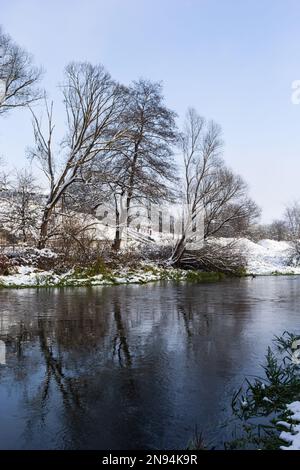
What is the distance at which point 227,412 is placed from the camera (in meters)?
5.26

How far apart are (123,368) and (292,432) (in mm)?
3263

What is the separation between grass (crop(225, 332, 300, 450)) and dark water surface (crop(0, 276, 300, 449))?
0.21m

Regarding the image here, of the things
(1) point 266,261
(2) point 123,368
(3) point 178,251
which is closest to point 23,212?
(3) point 178,251

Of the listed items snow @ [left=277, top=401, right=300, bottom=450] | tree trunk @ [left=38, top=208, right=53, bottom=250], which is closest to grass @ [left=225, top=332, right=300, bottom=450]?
snow @ [left=277, top=401, right=300, bottom=450]

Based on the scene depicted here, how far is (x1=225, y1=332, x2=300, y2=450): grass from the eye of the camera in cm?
439

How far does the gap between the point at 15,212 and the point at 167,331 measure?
16213 mm

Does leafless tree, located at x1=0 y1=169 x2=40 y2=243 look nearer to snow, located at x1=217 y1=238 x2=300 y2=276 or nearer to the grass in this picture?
snow, located at x1=217 y1=238 x2=300 y2=276

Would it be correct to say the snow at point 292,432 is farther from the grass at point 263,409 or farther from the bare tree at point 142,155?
the bare tree at point 142,155

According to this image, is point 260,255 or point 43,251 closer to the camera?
point 43,251

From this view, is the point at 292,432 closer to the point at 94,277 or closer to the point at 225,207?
the point at 94,277

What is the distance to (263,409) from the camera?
5402 millimetres

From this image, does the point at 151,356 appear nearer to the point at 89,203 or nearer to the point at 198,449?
the point at 198,449

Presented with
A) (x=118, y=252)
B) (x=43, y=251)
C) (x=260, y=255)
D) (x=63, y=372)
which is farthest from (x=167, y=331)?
(x=260, y=255)

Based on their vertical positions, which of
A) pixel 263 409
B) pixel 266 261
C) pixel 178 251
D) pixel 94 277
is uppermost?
pixel 178 251
